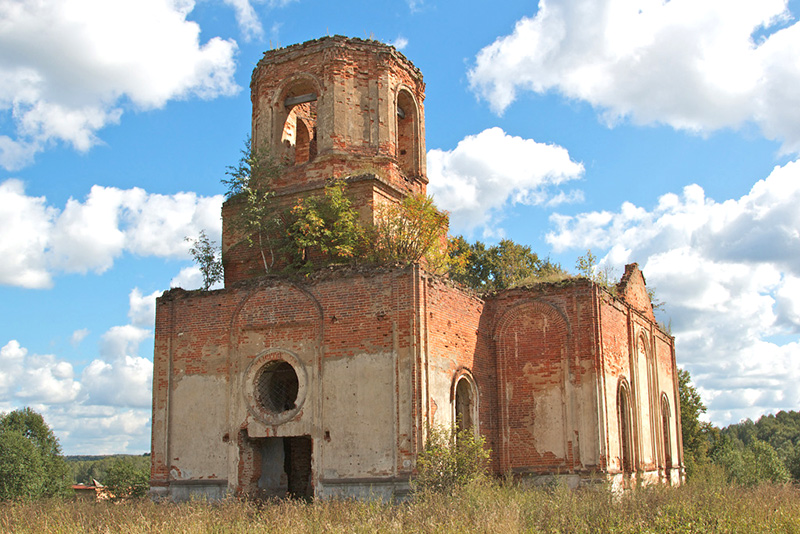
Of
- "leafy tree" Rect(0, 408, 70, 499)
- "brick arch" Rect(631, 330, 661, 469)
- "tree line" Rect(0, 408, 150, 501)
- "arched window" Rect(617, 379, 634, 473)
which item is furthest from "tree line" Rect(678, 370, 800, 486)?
"leafy tree" Rect(0, 408, 70, 499)

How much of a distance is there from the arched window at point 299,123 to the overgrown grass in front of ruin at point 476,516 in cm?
869

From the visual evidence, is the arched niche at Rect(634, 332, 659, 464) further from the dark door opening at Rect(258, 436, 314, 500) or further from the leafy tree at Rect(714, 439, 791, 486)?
the leafy tree at Rect(714, 439, 791, 486)

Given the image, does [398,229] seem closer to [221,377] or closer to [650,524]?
[221,377]

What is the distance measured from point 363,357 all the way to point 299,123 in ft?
23.7

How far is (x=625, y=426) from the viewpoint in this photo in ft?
56.9

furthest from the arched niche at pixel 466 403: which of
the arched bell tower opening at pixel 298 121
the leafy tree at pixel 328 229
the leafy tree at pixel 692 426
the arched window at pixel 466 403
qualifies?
the leafy tree at pixel 692 426

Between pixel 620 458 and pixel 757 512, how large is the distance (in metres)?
Answer: 5.70

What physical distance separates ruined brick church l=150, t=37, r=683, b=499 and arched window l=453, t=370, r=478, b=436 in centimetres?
3

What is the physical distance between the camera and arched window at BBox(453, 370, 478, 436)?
50.7 ft

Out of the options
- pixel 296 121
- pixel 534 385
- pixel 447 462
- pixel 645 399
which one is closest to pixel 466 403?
pixel 534 385

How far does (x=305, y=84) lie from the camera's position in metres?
18.0

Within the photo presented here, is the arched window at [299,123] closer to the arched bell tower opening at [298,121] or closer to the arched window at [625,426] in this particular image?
the arched bell tower opening at [298,121]

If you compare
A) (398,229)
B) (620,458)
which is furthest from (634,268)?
(398,229)

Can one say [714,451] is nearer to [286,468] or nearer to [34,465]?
[286,468]
